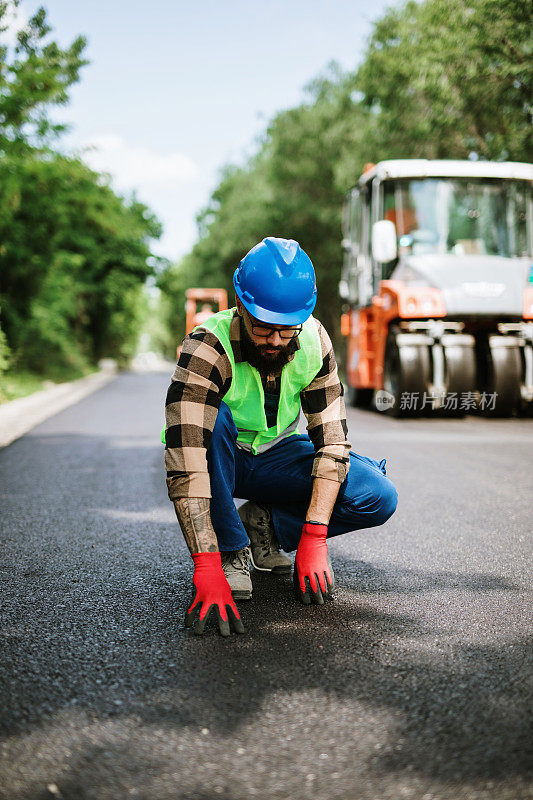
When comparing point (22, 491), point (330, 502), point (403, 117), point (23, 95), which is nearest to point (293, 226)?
point (403, 117)

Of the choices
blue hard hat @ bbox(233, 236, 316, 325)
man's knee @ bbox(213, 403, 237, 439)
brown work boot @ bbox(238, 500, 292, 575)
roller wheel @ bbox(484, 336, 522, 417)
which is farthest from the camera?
roller wheel @ bbox(484, 336, 522, 417)

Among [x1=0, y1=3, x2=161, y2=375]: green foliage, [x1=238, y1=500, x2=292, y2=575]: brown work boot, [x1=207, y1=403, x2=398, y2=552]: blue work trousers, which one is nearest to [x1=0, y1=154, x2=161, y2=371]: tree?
[x1=0, y1=3, x2=161, y2=375]: green foliage

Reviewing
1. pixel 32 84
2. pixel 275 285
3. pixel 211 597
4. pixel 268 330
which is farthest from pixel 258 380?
pixel 32 84

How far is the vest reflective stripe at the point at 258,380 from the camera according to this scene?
9.92 ft

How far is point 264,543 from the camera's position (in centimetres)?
361

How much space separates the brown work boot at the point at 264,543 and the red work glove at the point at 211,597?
72 centimetres

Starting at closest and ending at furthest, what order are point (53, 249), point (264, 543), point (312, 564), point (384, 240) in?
point (312, 564), point (264, 543), point (384, 240), point (53, 249)

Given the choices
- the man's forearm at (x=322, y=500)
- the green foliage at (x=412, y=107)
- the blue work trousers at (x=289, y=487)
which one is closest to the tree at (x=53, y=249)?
the green foliage at (x=412, y=107)

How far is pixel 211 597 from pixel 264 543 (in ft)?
2.64

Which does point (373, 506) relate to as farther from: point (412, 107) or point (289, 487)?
point (412, 107)

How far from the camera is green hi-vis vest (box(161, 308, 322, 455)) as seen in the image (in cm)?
302

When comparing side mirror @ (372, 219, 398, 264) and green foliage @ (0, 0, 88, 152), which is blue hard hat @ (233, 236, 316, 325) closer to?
side mirror @ (372, 219, 398, 264)

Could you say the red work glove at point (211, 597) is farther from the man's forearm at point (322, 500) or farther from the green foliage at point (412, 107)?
the green foliage at point (412, 107)

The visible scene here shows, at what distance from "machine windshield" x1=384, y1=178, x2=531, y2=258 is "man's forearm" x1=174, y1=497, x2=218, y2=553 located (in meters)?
8.26
